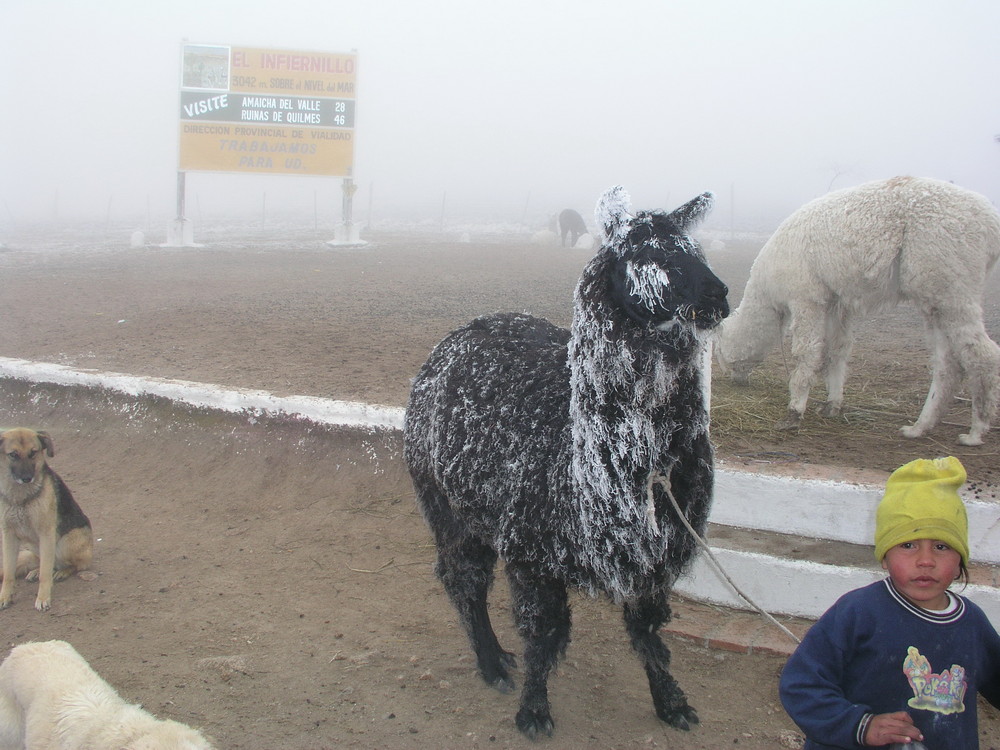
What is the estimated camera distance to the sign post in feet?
65.7

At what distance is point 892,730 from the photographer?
1831 mm

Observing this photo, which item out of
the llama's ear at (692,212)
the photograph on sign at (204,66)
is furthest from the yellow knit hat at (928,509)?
the photograph on sign at (204,66)

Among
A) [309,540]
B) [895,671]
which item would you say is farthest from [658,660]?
[309,540]

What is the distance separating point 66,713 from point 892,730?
263 centimetres

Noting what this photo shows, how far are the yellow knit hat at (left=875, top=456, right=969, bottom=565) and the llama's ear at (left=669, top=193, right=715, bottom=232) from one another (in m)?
1.12

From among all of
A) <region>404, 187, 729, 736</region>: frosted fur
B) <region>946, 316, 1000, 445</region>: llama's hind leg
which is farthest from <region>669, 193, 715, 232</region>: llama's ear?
<region>946, 316, 1000, 445</region>: llama's hind leg

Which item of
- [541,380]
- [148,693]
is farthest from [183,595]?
[541,380]

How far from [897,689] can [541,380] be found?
5.41ft

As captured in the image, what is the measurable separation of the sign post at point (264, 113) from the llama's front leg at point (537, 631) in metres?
19.2

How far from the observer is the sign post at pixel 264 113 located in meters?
20.0

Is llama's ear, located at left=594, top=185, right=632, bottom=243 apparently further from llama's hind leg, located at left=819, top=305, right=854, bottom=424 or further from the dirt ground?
llama's hind leg, located at left=819, top=305, right=854, bottom=424

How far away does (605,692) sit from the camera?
11.5ft

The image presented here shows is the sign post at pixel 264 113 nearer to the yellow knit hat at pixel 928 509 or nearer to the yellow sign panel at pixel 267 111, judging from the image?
the yellow sign panel at pixel 267 111

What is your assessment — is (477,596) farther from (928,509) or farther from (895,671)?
(928,509)
